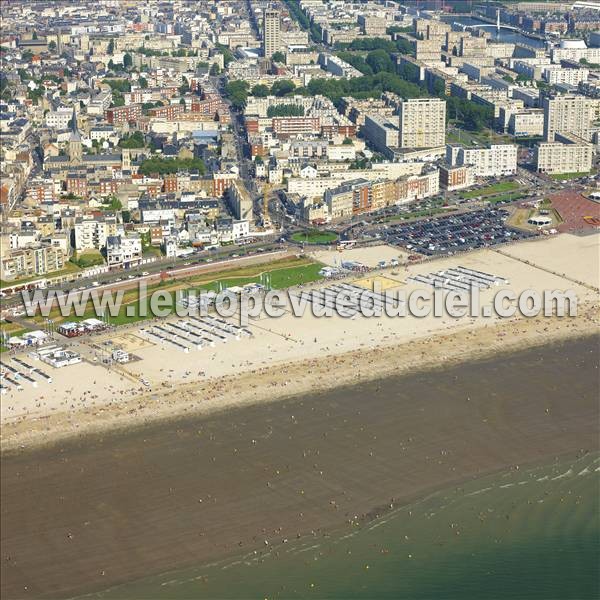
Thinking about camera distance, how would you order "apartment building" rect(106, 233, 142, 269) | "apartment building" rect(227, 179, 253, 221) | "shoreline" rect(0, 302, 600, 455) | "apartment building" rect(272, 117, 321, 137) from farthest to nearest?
"apartment building" rect(272, 117, 321, 137)
"apartment building" rect(227, 179, 253, 221)
"apartment building" rect(106, 233, 142, 269)
"shoreline" rect(0, 302, 600, 455)

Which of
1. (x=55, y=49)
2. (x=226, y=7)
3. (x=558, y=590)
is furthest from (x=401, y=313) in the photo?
(x=226, y=7)

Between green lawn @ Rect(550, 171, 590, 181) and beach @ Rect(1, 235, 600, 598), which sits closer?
beach @ Rect(1, 235, 600, 598)

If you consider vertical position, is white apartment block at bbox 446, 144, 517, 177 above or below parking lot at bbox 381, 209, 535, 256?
above

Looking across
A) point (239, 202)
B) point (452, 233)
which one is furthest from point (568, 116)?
point (239, 202)

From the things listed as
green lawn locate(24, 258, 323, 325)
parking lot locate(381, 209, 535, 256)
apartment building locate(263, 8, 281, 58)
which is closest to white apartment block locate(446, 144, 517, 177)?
parking lot locate(381, 209, 535, 256)

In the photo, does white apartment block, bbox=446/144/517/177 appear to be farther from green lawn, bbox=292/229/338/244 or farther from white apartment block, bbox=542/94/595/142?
green lawn, bbox=292/229/338/244

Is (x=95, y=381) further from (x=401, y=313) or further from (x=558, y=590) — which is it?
(x=558, y=590)

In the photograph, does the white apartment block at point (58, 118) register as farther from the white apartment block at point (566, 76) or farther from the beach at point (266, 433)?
the beach at point (266, 433)
